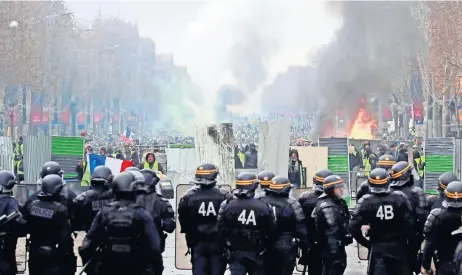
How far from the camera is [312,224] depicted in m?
11.0

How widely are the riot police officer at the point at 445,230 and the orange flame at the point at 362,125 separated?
45171 millimetres

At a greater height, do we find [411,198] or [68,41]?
[68,41]

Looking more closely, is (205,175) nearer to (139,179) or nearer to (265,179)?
(265,179)

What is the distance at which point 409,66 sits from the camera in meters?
52.3

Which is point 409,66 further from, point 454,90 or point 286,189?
point 286,189

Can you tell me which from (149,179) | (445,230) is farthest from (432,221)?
(149,179)

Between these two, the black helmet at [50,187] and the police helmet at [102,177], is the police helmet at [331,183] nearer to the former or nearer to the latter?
the police helmet at [102,177]

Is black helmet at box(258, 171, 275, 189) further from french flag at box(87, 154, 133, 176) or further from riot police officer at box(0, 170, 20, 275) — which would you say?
french flag at box(87, 154, 133, 176)

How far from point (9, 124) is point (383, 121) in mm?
22969

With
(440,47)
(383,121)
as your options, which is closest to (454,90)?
(440,47)

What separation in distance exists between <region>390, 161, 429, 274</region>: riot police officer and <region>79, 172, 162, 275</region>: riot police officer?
10.3ft

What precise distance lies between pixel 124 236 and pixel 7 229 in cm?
168

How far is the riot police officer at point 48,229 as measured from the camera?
9797 mm

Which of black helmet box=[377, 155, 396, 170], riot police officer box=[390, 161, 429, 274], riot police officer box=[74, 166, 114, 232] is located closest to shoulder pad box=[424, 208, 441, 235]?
riot police officer box=[390, 161, 429, 274]
